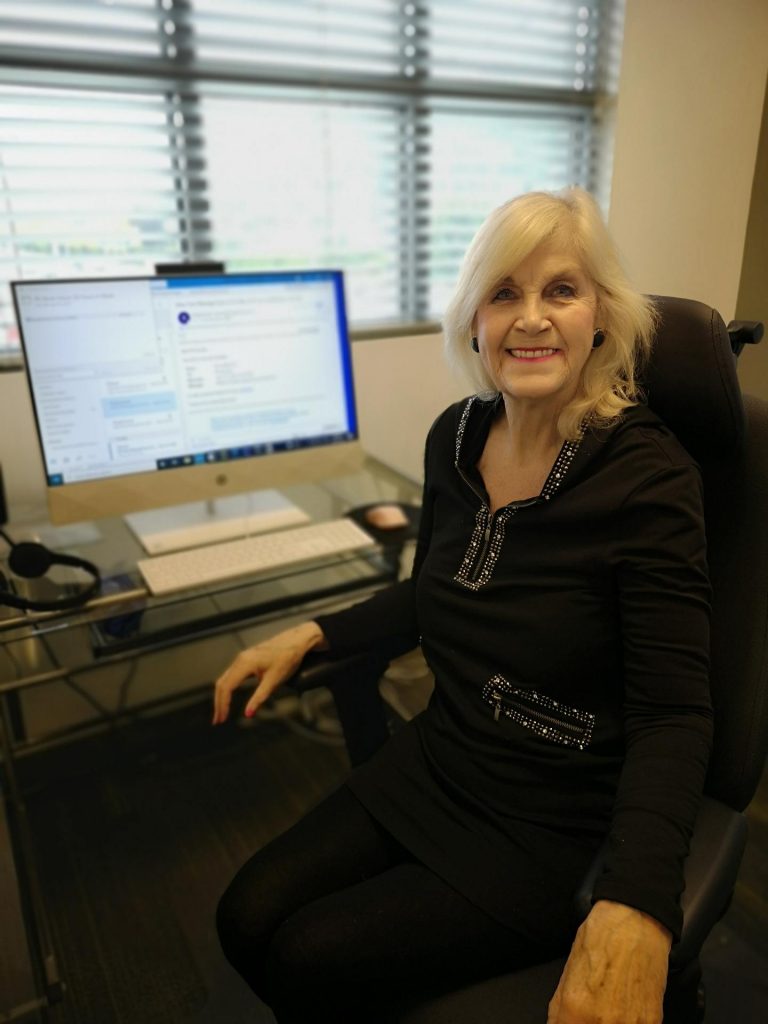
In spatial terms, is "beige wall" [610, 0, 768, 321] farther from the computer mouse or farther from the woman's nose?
the computer mouse

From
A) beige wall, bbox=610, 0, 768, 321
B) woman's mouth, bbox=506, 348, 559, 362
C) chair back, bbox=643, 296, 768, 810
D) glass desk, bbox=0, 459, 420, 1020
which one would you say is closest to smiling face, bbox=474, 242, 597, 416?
woman's mouth, bbox=506, 348, 559, 362

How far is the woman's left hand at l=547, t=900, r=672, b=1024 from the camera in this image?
2.43ft

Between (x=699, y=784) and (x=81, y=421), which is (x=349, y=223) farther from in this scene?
(x=699, y=784)

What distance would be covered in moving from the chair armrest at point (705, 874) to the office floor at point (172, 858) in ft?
2.24

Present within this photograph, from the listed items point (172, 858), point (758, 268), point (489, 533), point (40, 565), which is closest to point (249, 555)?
point (40, 565)

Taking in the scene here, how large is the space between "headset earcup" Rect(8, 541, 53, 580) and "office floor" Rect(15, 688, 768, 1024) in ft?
2.48

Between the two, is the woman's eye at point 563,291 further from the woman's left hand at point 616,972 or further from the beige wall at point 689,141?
the woman's left hand at point 616,972

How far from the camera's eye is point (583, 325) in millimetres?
1012

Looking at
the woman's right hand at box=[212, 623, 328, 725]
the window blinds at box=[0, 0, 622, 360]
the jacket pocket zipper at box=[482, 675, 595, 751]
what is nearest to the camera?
the jacket pocket zipper at box=[482, 675, 595, 751]

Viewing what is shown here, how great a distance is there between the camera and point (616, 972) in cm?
75

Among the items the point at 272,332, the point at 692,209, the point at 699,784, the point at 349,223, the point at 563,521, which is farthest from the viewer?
the point at 349,223

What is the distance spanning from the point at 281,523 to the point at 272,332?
389 millimetres

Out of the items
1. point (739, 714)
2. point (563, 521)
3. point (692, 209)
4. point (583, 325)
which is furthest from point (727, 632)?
point (692, 209)

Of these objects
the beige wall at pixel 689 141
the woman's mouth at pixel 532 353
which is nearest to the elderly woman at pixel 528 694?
the woman's mouth at pixel 532 353
